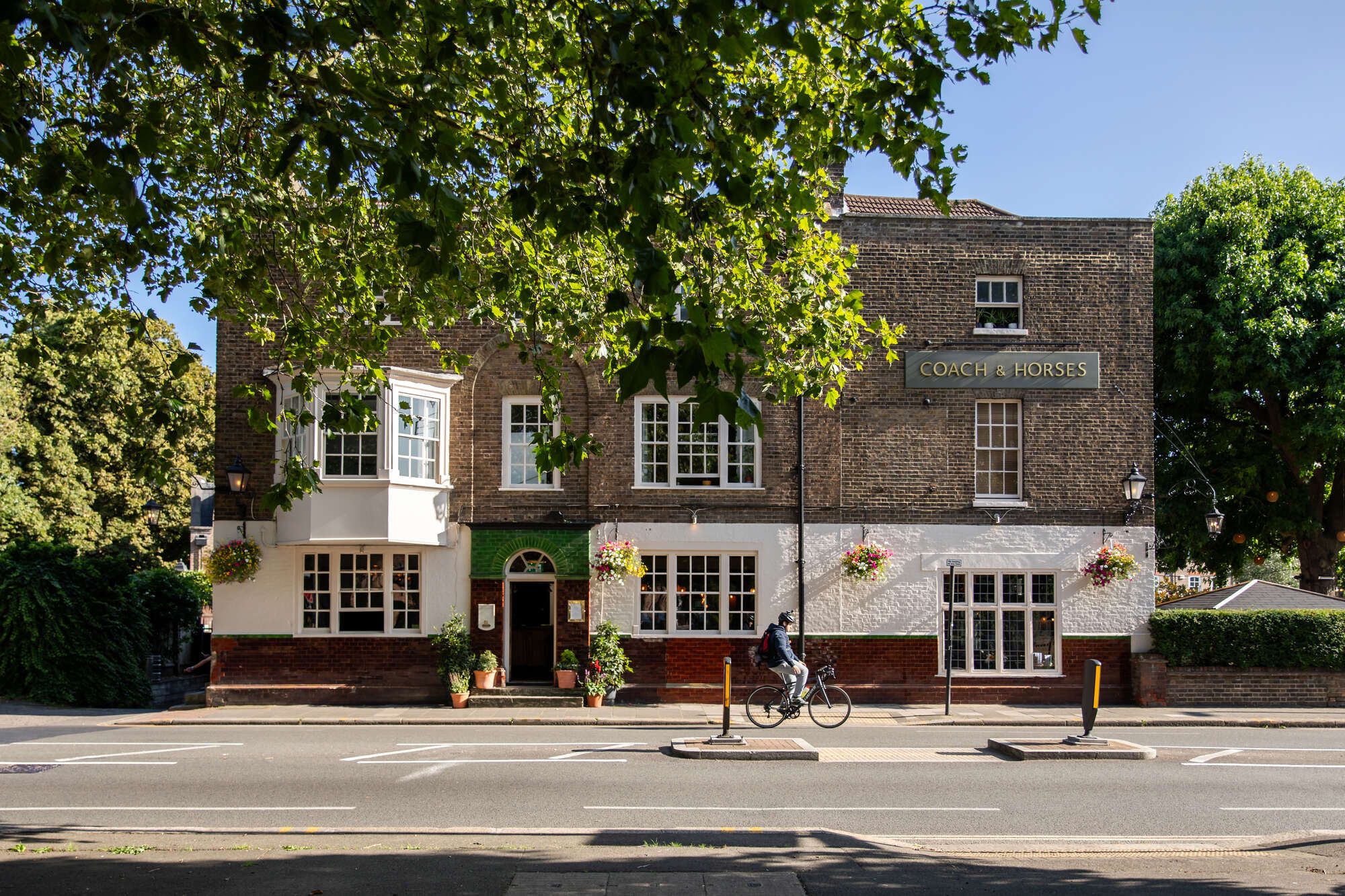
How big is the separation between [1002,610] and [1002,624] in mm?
272

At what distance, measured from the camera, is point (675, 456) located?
21031 mm

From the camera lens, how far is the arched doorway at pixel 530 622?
68.6ft

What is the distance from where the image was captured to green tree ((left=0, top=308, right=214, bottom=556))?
3022cm

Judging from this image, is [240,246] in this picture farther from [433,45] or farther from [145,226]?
[433,45]

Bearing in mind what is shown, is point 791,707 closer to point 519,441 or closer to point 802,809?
point 802,809

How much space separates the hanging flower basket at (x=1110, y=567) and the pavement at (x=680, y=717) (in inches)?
93.4

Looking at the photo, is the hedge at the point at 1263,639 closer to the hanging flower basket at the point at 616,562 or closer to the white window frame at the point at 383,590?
the hanging flower basket at the point at 616,562

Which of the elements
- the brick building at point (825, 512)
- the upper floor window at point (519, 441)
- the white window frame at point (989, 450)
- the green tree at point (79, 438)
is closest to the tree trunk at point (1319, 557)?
the brick building at point (825, 512)

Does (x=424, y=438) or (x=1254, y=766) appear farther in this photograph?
(x=424, y=438)

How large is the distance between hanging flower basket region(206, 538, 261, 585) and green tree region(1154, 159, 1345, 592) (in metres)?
20.7

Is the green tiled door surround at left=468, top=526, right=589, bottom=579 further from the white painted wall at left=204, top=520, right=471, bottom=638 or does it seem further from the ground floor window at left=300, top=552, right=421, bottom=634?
the ground floor window at left=300, top=552, right=421, bottom=634

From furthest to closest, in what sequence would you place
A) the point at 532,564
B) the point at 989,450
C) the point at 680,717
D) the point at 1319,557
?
the point at 1319,557 < the point at 989,450 < the point at 532,564 < the point at 680,717

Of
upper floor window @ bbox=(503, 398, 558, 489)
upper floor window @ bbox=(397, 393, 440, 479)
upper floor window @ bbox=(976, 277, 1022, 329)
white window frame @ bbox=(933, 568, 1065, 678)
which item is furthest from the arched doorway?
upper floor window @ bbox=(976, 277, 1022, 329)

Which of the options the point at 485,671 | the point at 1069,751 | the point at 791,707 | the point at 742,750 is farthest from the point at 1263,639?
the point at 485,671
